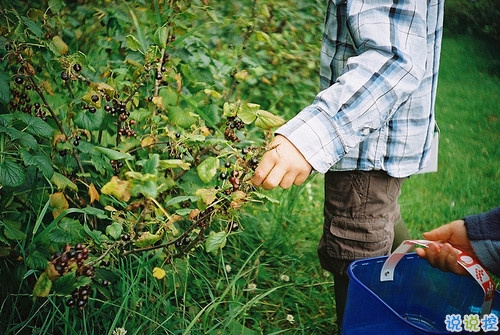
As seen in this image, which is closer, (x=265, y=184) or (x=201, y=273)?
(x=265, y=184)

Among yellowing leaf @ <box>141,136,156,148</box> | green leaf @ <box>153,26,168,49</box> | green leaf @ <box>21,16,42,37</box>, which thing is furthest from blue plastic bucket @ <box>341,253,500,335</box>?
green leaf @ <box>21,16,42,37</box>

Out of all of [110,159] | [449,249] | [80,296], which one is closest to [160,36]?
[110,159]

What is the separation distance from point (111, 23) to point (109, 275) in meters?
0.93

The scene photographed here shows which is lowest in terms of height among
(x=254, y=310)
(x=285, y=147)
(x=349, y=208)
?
(x=254, y=310)

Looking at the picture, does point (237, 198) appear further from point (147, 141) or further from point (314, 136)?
point (147, 141)

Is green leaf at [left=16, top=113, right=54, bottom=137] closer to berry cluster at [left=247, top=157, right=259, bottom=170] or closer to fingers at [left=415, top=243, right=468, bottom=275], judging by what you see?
berry cluster at [left=247, top=157, right=259, bottom=170]

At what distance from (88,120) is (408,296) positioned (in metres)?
1.11

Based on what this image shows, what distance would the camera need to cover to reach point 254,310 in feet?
6.57

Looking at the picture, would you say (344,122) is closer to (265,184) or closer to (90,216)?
(265,184)

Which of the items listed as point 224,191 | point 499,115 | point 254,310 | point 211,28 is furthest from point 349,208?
point 499,115

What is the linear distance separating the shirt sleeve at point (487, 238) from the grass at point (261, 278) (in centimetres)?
57

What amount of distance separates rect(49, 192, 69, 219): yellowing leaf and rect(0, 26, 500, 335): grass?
22 centimetres

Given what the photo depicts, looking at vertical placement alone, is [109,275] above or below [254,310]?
above

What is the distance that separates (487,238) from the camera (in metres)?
1.39
